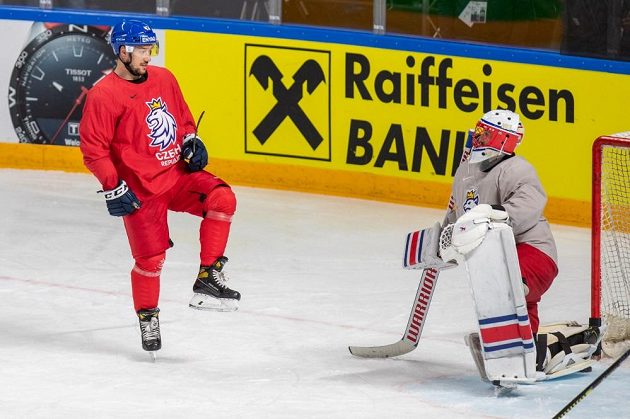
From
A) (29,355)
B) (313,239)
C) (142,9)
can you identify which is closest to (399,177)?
(313,239)

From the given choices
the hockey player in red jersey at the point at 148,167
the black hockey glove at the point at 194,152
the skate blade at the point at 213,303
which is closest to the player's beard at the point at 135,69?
the hockey player in red jersey at the point at 148,167

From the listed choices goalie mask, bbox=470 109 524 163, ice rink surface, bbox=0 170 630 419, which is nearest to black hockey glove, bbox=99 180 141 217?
ice rink surface, bbox=0 170 630 419

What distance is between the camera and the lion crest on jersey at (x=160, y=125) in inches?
237

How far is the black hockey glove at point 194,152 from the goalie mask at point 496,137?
3.70 feet

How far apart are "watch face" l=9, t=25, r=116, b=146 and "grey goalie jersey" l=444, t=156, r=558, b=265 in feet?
14.1

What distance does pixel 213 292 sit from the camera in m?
6.09

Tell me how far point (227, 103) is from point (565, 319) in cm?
324

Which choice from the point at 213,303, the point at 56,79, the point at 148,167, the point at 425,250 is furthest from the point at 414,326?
the point at 56,79

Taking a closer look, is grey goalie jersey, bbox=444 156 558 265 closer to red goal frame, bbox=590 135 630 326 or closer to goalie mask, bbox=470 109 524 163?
goalie mask, bbox=470 109 524 163

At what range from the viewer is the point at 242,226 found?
8.48m

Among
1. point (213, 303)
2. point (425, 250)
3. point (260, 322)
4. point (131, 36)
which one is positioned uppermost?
point (131, 36)

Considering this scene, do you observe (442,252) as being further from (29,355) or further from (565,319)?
(29,355)

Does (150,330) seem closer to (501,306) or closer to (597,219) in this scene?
(501,306)

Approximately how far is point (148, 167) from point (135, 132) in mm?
150
